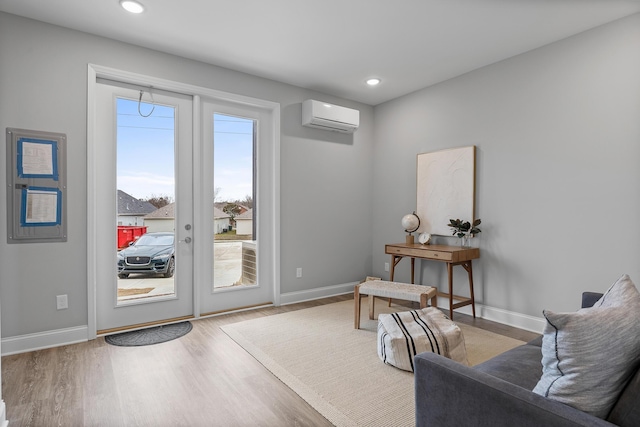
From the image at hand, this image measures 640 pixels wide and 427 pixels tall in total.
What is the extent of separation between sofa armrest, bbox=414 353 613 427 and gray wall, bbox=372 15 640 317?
2.51m

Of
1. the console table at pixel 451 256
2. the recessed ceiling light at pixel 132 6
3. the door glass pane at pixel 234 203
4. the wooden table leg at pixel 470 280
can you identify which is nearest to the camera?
the recessed ceiling light at pixel 132 6

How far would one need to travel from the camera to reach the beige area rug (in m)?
2.04

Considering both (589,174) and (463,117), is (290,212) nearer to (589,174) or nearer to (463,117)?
(463,117)

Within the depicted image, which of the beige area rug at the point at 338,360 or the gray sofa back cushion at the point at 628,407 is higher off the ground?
the gray sofa back cushion at the point at 628,407

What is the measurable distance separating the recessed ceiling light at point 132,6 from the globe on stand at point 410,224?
3297 mm

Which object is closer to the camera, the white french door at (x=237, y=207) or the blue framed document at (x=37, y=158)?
the blue framed document at (x=37, y=158)

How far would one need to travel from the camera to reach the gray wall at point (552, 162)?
282 centimetres

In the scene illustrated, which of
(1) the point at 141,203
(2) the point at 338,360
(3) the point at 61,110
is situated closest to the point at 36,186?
(3) the point at 61,110

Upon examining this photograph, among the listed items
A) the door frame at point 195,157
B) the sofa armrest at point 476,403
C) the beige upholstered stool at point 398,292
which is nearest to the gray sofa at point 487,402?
the sofa armrest at point 476,403

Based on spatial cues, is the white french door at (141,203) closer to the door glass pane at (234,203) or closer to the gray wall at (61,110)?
the gray wall at (61,110)

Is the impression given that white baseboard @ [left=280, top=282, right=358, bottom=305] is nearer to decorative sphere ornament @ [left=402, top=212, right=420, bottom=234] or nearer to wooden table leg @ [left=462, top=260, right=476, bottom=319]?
decorative sphere ornament @ [left=402, top=212, right=420, bottom=234]

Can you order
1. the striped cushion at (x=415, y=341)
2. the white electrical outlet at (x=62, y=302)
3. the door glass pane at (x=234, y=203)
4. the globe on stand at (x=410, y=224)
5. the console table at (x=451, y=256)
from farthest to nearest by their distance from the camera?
the globe on stand at (x=410, y=224) → the door glass pane at (x=234, y=203) → the console table at (x=451, y=256) → the white electrical outlet at (x=62, y=302) → the striped cushion at (x=415, y=341)

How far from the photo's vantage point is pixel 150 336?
316cm

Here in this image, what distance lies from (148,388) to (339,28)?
120 inches
